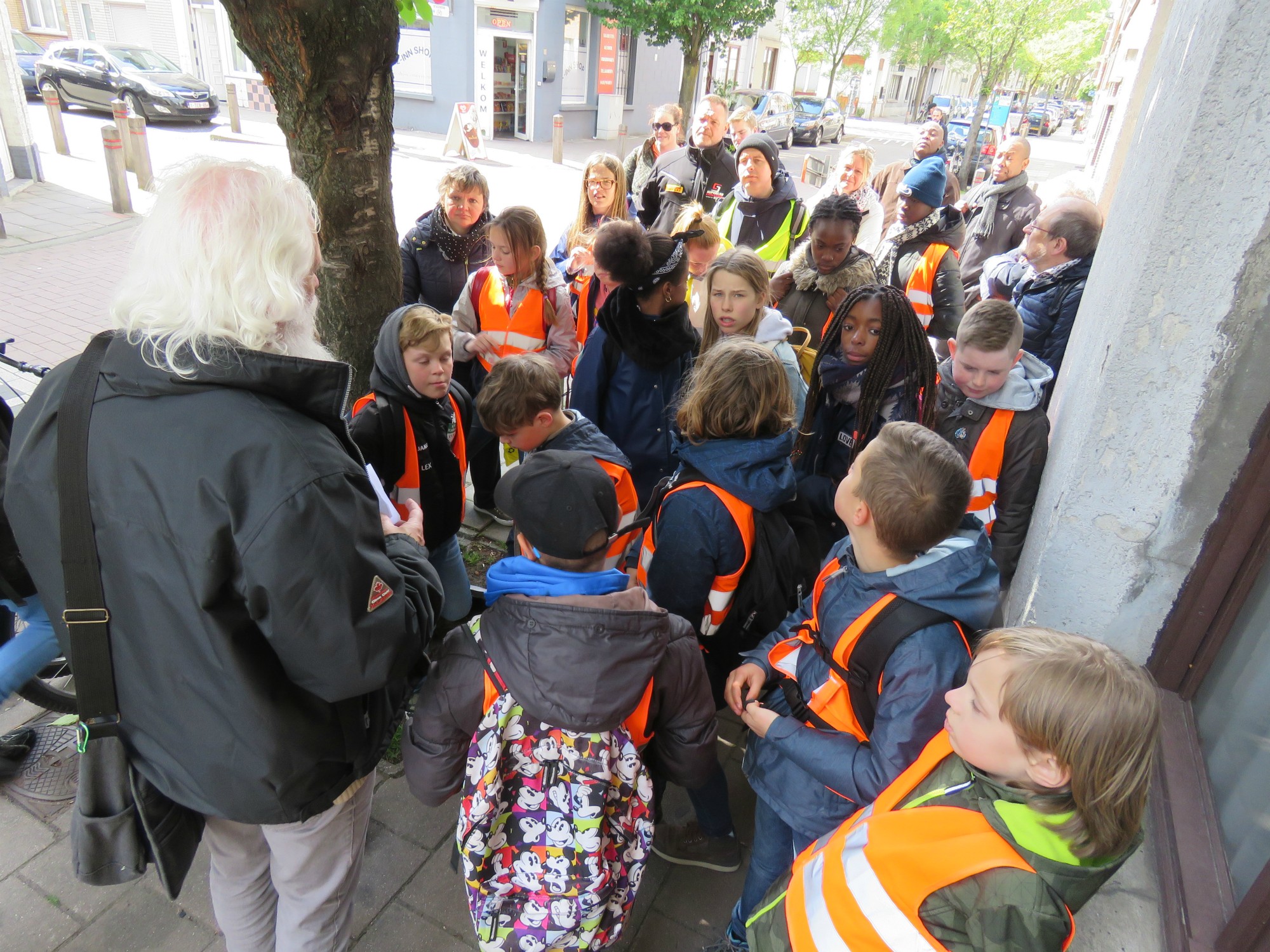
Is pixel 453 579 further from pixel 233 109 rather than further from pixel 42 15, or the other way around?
pixel 42 15

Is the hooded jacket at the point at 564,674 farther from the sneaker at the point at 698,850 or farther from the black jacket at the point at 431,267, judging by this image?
the black jacket at the point at 431,267

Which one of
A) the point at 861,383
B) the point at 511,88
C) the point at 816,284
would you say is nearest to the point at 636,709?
the point at 861,383

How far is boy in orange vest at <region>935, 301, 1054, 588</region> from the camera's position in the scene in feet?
8.39

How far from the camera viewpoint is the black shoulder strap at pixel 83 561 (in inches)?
51.9

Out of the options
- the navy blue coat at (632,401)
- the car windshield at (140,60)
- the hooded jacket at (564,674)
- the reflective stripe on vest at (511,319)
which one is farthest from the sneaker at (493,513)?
the car windshield at (140,60)

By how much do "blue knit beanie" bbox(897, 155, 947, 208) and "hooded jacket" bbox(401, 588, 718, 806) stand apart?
12.1ft

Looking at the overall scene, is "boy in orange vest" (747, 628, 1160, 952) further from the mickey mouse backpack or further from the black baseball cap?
the black baseball cap

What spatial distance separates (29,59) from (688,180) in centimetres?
1954

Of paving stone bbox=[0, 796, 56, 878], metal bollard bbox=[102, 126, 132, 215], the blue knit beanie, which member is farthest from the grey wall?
metal bollard bbox=[102, 126, 132, 215]

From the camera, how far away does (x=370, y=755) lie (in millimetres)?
1676

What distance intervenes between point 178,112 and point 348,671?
782 inches

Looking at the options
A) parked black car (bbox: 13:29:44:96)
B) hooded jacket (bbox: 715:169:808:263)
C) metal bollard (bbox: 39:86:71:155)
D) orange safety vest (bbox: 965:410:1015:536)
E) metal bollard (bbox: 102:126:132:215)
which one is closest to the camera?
orange safety vest (bbox: 965:410:1015:536)

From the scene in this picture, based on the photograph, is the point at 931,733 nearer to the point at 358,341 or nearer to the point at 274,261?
the point at 274,261

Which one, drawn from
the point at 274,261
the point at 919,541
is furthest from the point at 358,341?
the point at 919,541
